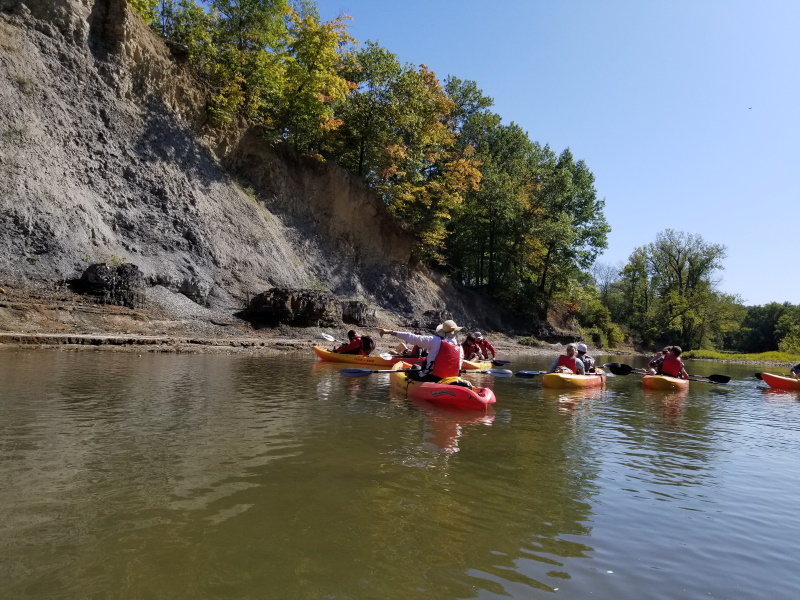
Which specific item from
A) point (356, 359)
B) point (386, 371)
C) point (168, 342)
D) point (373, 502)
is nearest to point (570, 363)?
point (386, 371)

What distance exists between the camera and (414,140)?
3073 cm

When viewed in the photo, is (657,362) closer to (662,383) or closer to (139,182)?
(662,383)

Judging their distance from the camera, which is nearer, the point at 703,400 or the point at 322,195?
the point at 703,400

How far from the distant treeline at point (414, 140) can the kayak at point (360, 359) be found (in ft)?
47.0

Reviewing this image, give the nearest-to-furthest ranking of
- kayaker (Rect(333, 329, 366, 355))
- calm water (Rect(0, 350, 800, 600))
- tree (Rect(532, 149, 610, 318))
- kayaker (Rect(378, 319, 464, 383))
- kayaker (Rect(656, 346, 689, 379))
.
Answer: calm water (Rect(0, 350, 800, 600)) < kayaker (Rect(378, 319, 464, 383)) < kayaker (Rect(656, 346, 689, 379)) < kayaker (Rect(333, 329, 366, 355)) < tree (Rect(532, 149, 610, 318))

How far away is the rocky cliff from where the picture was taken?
1816cm

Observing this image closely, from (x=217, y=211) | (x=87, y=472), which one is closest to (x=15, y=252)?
(x=217, y=211)

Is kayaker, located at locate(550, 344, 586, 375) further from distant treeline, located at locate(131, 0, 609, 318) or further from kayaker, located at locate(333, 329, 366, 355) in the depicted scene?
distant treeline, located at locate(131, 0, 609, 318)

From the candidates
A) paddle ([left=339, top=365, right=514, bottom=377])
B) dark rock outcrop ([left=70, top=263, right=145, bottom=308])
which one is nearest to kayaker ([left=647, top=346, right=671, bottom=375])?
paddle ([left=339, top=365, right=514, bottom=377])

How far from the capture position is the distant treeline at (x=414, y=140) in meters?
26.3

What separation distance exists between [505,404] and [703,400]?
5878mm

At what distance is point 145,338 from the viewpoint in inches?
641

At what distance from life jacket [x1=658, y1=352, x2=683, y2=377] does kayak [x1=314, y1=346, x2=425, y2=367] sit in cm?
693

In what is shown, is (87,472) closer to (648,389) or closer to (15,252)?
(648,389)
